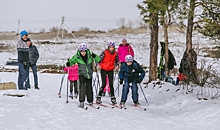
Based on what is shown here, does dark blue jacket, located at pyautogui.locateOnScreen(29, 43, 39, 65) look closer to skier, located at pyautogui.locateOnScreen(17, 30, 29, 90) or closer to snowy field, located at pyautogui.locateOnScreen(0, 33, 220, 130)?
skier, located at pyautogui.locateOnScreen(17, 30, 29, 90)

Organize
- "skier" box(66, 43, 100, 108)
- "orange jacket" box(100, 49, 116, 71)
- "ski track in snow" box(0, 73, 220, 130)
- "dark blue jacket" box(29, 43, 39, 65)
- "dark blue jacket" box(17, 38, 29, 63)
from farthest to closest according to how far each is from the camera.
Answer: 1. "dark blue jacket" box(29, 43, 39, 65)
2. "dark blue jacket" box(17, 38, 29, 63)
3. "orange jacket" box(100, 49, 116, 71)
4. "skier" box(66, 43, 100, 108)
5. "ski track in snow" box(0, 73, 220, 130)

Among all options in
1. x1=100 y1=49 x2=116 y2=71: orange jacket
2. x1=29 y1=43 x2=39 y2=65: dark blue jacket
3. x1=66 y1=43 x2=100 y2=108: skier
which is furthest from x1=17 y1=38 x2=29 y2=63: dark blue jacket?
x1=100 y1=49 x2=116 y2=71: orange jacket

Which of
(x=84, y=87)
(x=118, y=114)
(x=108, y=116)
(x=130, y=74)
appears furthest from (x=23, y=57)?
(x=108, y=116)

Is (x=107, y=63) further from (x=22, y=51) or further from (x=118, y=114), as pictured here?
(x=22, y=51)

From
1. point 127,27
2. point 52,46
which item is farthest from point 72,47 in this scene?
point 127,27

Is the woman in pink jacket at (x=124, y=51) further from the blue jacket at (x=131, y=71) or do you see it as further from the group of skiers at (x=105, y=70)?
the blue jacket at (x=131, y=71)

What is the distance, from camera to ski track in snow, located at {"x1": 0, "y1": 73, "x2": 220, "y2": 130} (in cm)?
708

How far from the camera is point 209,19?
38.1 feet

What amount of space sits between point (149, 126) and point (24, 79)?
17.8 ft

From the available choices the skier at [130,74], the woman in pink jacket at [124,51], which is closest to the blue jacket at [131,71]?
the skier at [130,74]

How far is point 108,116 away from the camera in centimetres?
853

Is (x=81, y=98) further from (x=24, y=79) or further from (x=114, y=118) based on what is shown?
(x=24, y=79)

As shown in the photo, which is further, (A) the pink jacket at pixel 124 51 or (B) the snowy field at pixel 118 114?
(A) the pink jacket at pixel 124 51

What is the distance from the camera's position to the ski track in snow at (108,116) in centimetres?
708
